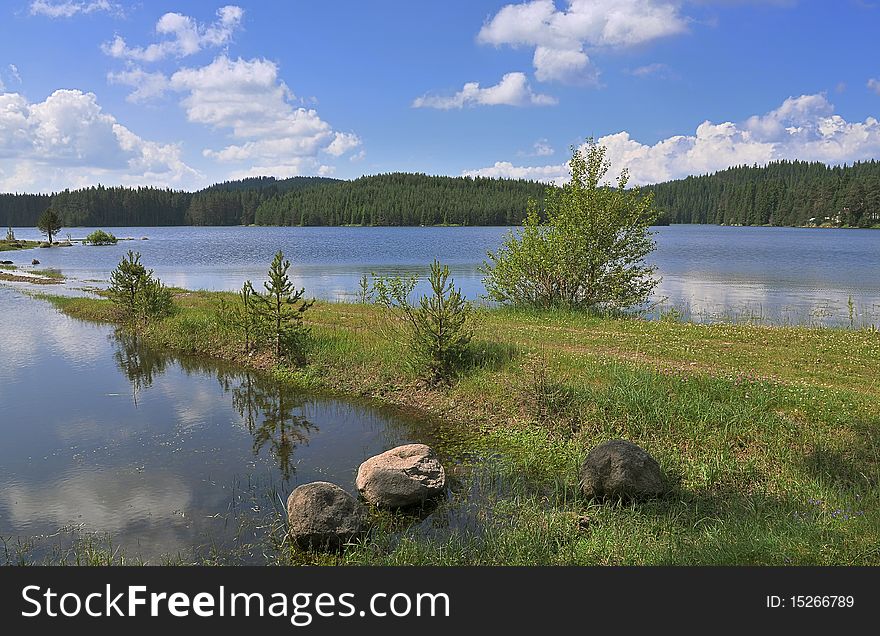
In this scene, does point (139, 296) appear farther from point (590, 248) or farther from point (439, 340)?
point (590, 248)

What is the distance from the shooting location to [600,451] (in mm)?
9672

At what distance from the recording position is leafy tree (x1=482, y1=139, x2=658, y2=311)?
2469cm

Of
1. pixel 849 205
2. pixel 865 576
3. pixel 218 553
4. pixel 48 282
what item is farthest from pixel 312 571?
pixel 849 205

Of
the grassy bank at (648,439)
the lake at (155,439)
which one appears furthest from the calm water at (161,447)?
the grassy bank at (648,439)

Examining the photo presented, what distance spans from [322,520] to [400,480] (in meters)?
1.72

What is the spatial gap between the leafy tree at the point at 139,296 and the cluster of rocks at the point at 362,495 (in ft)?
62.8

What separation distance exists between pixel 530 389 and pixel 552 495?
3839 millimetres

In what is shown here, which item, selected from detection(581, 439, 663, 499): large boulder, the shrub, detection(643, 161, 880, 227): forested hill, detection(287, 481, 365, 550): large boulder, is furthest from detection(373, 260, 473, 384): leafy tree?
detection(643, 161, 880, 227): forested hill

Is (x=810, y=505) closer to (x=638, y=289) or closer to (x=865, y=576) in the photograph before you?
(x=865, y=576)

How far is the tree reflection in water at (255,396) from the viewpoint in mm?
13039

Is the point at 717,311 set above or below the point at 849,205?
below

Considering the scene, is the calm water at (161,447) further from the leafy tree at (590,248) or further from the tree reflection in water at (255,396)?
A: the leafy tree at (590,248)

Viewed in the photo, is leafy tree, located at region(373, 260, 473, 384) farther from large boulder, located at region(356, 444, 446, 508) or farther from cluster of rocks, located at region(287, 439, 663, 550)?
large boulder, located at region(356, 444, 446, 508)

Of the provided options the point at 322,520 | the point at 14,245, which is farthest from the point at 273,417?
the point at 14,245
